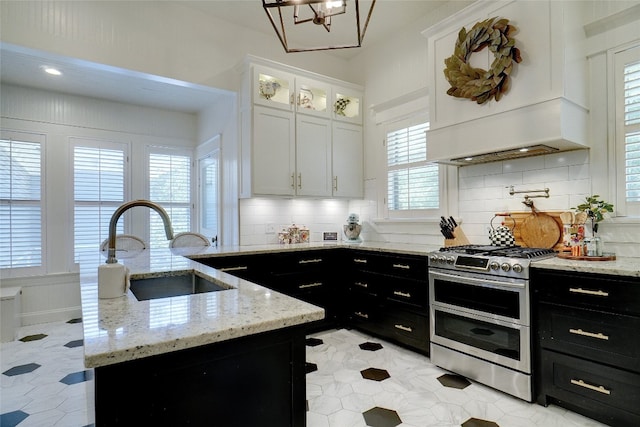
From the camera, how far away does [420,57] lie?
11.5 feet

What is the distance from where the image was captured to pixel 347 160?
4090 mm

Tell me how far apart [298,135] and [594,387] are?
310 centimetres

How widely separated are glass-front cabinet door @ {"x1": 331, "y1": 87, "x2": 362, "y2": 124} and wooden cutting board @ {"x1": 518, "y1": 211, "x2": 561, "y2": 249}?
2236mm

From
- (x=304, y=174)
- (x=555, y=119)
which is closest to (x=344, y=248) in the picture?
(x=304, y=174)

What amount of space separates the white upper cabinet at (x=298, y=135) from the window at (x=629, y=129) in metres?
2.42

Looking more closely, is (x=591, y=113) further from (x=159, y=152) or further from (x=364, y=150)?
(x=159, y=152)

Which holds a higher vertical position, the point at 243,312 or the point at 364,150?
the point at 364,150

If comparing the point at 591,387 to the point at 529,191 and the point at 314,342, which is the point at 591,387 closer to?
the point at 529,191

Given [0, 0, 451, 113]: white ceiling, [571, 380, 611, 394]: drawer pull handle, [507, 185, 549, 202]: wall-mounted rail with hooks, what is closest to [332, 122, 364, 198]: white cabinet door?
[0, 0, 451, 113]: white ceiling

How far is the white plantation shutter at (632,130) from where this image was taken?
88.7 inches

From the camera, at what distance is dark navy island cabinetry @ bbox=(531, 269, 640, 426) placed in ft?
5.81

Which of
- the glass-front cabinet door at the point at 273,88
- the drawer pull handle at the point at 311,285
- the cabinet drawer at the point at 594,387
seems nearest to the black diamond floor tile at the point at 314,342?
the drawer pull handle at the point at 311,285

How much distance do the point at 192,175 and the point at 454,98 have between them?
12.8 ft

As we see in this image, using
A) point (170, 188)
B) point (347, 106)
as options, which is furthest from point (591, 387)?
point (170, 188)
